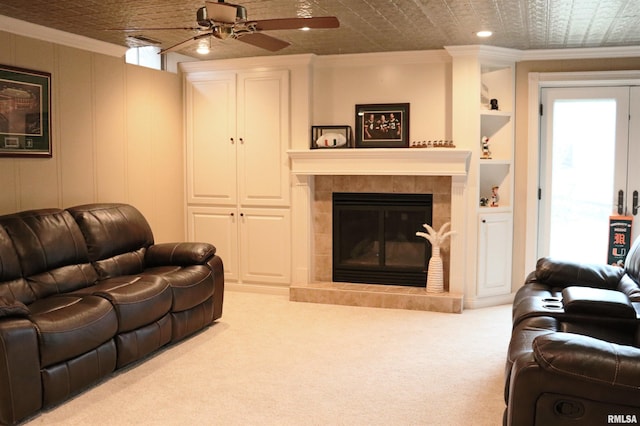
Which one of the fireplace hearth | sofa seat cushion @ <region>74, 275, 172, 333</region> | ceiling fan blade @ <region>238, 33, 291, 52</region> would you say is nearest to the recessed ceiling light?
ceiling fan blade @ <region>238, 33, 291, 52</region>

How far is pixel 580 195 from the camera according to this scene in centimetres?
593

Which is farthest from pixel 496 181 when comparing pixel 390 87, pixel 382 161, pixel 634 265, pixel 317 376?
pixel 317 376

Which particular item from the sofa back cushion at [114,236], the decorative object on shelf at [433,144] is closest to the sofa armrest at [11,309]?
the sofa back cushion at [114,236]

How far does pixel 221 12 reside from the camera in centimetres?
318

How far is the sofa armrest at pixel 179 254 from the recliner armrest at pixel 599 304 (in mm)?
2790

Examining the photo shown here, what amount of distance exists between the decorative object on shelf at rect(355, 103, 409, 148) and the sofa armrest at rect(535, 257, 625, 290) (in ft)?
7.33

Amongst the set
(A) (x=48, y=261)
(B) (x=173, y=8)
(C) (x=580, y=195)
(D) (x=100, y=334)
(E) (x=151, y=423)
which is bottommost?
(E) (x=151, y=423)

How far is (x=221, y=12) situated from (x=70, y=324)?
1913 mm

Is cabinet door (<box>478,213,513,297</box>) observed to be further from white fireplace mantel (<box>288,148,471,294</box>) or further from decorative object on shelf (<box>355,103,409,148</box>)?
decorative object on shelf (<box>355,103,409,148</box>)

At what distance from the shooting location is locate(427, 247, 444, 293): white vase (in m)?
5.66

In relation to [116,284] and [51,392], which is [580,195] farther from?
[51,392]

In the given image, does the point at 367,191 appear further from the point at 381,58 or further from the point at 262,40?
the point at 262,40

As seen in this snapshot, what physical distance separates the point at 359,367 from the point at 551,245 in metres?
2.92

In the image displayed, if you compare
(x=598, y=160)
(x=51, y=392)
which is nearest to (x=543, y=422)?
(x=51, y=392)
